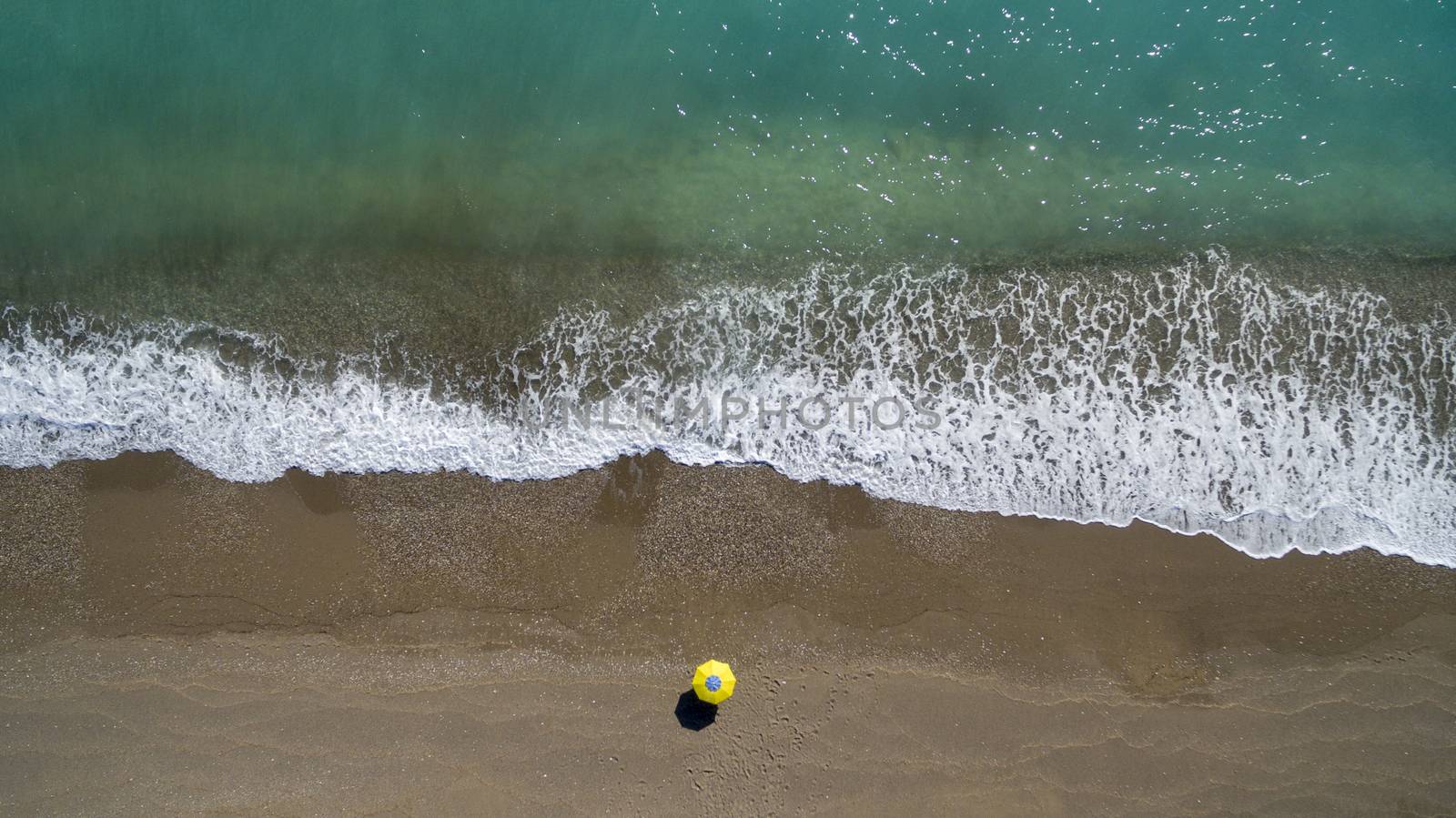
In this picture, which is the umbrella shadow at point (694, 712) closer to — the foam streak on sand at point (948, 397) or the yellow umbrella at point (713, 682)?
the yellow umbrella at point (713, 682)

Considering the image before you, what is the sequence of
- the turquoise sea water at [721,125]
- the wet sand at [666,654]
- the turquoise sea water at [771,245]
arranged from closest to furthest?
the wet sand at [666,654] < the turquoise sea water at [771,245] < the turquoise sea water at [721,125]

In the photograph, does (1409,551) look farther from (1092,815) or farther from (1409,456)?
(1092,815)

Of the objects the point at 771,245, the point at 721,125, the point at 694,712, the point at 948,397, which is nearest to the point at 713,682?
the point at 694,712

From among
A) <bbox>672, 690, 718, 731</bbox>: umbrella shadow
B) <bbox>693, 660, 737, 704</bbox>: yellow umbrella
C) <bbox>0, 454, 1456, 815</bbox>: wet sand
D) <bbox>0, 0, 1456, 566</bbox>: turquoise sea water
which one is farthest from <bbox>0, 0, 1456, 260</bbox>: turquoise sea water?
<bbox>672, 690, 718, 731</bbox>: umbrella shadow

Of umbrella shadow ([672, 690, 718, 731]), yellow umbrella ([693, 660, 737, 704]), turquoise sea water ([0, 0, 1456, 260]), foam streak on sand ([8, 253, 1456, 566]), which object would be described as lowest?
umbrella shadow ([672, 690, 718, 731])

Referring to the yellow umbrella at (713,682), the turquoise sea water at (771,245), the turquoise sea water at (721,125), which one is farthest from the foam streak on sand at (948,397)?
the yellow umbrella at (713,682)

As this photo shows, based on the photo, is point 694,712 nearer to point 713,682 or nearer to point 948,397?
point 713,682

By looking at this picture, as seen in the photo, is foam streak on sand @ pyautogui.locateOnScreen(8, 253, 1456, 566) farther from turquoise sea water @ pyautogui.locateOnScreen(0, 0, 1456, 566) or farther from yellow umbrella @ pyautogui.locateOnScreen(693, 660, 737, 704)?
yellow umbrella @ pyautogui.locateOnScreen(693, 660, 737, 704)
